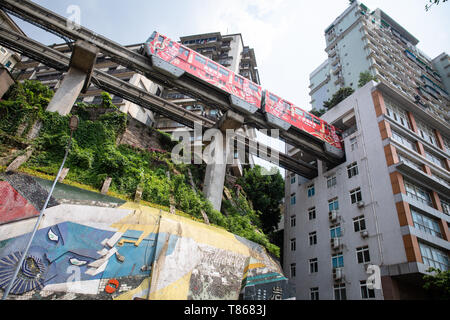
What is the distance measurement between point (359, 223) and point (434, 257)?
15.2 feet

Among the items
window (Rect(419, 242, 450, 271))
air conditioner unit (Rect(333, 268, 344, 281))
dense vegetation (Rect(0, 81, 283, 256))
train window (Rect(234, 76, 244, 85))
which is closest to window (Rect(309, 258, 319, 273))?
air conditioner unit (Rect(333, 268, 344, 281))

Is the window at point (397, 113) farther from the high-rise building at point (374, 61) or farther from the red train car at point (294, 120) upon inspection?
the high-rise building at point (374, 61)

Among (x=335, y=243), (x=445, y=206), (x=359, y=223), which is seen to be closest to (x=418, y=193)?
(x=445, y=206)

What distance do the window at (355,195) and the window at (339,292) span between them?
20.5 feet

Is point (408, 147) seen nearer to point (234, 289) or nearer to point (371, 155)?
point (371, 155)

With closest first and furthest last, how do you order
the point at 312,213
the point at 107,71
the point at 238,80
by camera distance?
the point at 238,80
the point at 312,213
the point at 107,71

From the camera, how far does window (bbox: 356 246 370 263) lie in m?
18.4

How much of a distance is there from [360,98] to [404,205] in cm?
1112

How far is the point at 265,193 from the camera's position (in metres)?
29.9

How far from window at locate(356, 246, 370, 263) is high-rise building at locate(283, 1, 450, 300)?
2.6 inches

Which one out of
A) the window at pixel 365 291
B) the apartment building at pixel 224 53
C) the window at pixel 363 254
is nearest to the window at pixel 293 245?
A: the window at pixel 363 254

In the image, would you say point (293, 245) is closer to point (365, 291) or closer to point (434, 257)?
point (365, 291)

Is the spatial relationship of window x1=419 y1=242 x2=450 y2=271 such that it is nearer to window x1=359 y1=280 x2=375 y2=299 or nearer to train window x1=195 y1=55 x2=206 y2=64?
window x1=359 y1=280 x2=375 y2=299

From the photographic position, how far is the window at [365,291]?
56.2 feet
